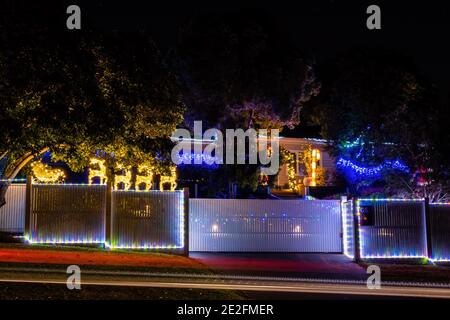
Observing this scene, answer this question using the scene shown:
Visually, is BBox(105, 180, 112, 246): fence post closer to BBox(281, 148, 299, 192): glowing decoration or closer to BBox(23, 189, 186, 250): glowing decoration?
BBox(23, 189, 186, 250): glowing decoration

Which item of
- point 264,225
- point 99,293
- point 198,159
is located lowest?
point 99,293

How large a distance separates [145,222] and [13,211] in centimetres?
470

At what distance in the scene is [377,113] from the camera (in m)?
32.2

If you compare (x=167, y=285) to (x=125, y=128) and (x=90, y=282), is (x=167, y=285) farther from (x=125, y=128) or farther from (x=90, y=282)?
(x=125, y=128)

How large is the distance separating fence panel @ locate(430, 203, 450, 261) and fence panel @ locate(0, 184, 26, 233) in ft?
45.1

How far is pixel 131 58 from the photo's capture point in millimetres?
14203

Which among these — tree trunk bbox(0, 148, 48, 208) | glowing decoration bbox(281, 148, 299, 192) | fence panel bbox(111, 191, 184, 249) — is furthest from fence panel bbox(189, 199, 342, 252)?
glowing decoration bbox(281, 148, 299, 192)

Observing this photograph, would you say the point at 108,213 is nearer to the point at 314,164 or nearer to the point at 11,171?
the point at 11,171

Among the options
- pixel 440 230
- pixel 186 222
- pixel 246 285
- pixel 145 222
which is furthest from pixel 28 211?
pixel 440 230

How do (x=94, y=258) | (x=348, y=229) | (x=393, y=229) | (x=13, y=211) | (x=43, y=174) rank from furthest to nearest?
(x=43, y=174)
(x=13, y=211)
(x=348, y=229)
(x=393, y=229)
(x=94, y=258)

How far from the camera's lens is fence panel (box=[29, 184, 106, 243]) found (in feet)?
56.5

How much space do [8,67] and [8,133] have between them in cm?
163

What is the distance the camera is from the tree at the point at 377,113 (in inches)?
787
